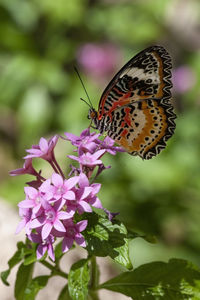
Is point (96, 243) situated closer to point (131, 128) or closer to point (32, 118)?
point (131, 128)

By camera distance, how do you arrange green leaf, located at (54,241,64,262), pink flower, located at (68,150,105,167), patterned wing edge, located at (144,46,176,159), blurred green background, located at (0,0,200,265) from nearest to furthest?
1. pink flower, located at (68,150,105,167)
2. green leaf, located at (54,241,64,262)
3. patterned wing edge, located at (144,46,176,159)
4. blurred green background, located at (0,0,200,265)

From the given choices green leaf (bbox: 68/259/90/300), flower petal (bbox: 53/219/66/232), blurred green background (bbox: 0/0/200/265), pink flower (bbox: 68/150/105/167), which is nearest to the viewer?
flower petal (bbox: 53/219/66/232)

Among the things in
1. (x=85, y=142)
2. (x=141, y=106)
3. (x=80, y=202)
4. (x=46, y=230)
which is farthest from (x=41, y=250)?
(x=141, y=106)

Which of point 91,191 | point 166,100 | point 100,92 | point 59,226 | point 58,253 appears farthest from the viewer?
point 100,92

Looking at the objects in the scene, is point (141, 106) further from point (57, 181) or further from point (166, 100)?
point (57, 181)

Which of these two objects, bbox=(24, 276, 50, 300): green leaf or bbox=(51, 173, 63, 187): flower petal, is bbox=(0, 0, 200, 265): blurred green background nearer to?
bbox=(24, 276, 50, 300): green leaf

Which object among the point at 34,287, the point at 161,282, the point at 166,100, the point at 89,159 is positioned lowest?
the point at 161,282

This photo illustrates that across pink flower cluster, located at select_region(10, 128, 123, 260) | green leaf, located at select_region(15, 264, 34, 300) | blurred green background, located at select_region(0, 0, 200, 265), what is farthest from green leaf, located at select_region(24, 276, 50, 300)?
blurred green background, located at select_region(0, 0, 200, 265)

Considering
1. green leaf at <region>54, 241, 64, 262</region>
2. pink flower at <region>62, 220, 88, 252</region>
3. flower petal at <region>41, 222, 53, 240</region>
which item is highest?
flower petal at <region>41, 222, 53, 240</region>

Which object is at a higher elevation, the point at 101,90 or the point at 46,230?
the point at 101,90

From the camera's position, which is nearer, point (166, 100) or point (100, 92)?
point (166, 100)
